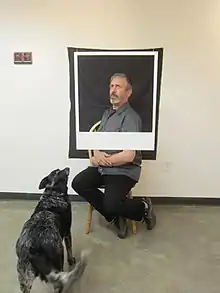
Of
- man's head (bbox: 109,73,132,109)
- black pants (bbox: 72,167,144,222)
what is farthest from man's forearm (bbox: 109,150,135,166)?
man's head (bbox: 109,73,132,109)

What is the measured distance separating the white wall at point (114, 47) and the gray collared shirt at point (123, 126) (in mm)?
684

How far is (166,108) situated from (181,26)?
74 cm

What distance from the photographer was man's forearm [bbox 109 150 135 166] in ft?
10.5

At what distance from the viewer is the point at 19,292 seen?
8.54ft

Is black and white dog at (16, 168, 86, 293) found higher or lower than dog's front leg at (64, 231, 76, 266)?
higher

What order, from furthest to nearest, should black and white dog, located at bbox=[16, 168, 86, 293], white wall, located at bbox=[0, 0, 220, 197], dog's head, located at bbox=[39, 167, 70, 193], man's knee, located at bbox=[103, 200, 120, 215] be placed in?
white wall, located at bbox=[0, 0, 220, 197]
man's knee, located at bbox=[103, 200, 120, 215]
dog's head, located at bbox=[39, 167, 70, 193]
black and white dog, located at bbox=[16, 168, 86, 293]

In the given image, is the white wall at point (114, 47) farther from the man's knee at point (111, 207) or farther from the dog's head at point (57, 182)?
the dog's head at point (57, 182)

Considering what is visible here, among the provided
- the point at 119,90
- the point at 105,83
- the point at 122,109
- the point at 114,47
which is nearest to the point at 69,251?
the point at 122,109

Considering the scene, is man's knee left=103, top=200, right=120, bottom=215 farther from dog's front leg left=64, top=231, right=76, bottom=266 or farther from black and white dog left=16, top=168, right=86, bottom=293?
black and white dog left=16, top=168, right=86, bottom=293

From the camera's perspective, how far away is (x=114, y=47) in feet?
12.5

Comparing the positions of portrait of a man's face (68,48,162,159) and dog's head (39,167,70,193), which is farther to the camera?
portrait of a man's face (68,48,162,159)

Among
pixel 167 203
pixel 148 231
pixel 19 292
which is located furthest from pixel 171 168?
pixel 19 292

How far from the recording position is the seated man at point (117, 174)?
3230 millimetres

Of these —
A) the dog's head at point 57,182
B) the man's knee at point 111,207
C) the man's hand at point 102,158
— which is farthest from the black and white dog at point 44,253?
the man's hand at point 102,158
